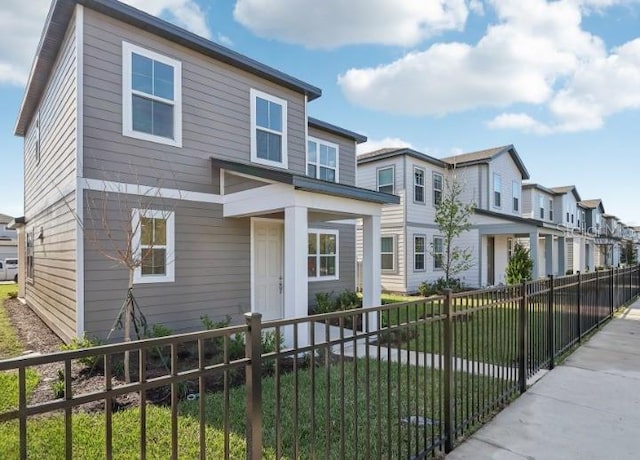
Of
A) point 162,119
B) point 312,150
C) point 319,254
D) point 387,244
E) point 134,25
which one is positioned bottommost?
point 319,254

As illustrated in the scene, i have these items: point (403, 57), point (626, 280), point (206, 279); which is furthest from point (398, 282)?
point (206, 279)

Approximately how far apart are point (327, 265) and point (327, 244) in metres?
0.66

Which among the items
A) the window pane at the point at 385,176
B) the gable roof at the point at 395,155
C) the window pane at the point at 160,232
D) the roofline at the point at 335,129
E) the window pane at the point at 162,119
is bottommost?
the window pane at the point at 160,232

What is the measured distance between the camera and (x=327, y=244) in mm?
12008

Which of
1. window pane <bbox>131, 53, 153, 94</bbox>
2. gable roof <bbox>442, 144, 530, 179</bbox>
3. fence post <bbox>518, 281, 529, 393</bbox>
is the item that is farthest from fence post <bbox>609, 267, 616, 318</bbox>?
window pane <bbox>131, 53, 153, 94</bbox>

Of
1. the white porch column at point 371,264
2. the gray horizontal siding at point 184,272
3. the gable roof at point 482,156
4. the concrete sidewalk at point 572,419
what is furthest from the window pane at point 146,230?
the gable roof at point 482,156

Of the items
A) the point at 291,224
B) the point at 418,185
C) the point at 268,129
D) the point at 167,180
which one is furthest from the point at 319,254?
the point at 418,185

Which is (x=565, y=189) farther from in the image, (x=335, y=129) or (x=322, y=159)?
(x=322, y=159)

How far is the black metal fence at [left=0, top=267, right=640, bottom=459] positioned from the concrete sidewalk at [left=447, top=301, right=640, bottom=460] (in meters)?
0.20

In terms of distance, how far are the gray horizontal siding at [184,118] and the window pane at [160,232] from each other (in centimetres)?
78

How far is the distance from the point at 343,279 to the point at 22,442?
1126 centimetres

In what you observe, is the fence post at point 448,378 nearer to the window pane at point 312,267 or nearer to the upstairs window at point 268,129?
the upstairs window at point 268,129

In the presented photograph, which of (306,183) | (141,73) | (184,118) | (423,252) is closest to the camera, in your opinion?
(306,183)

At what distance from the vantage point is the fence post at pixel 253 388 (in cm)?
210
